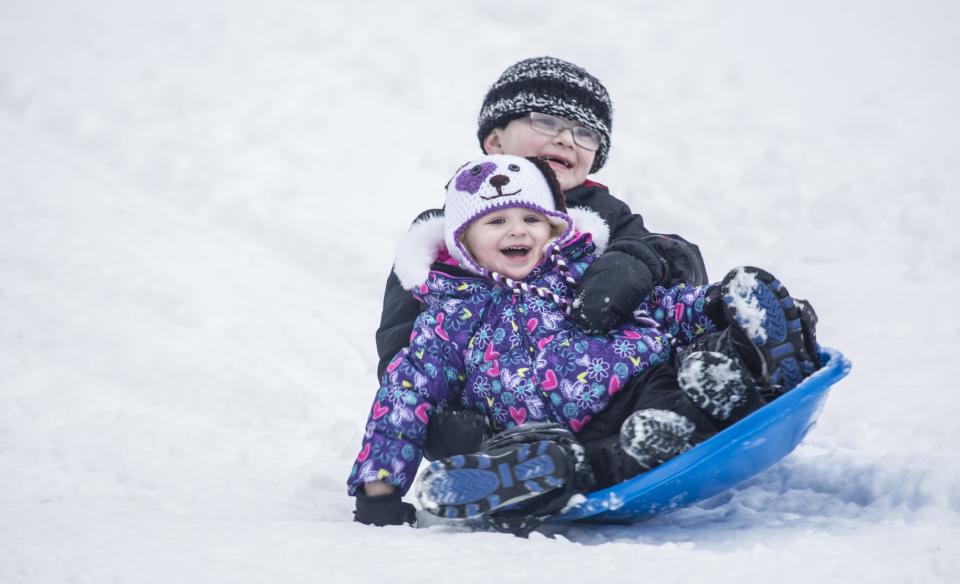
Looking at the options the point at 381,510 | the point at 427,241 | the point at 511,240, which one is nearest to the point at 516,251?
the point at 511,240

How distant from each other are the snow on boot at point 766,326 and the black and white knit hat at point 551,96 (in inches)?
40.4

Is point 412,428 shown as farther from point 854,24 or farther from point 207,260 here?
point 854,24

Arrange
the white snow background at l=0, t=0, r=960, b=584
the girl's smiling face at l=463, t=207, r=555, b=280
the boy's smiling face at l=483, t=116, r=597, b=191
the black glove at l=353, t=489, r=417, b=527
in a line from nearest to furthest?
the white snow background at l=0, t=0, r=960, b=584, the black glove at l=353, t=489, r=417, b=527, the girl's smiling face at l=463, t=207, r=555, b=280, the boy's smiling face at l=483, t=116, r=597, b=191

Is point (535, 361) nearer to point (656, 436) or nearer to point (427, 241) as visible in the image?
point (656, 436)

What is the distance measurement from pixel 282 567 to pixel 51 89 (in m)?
5.19

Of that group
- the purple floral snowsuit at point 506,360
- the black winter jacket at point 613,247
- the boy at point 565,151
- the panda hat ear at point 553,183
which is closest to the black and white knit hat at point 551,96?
the boy at point 565,151

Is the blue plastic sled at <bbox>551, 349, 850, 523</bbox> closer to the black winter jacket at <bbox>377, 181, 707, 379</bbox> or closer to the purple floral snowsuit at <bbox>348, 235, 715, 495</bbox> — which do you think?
the purple floral snowsuit at <bbox>348, 235, 715, 495</bbox>

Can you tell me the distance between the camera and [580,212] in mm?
2516

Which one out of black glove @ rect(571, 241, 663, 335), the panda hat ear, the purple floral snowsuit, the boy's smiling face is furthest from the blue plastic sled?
the boy's smiling face

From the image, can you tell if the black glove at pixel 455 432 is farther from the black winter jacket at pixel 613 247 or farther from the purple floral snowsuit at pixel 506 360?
the black winter jacket at pixel 613 247

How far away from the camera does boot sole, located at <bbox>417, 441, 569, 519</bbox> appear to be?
1.80 meters

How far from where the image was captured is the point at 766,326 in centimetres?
187

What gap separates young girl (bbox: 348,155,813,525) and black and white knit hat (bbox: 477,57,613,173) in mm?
353

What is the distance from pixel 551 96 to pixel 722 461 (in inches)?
54.8
